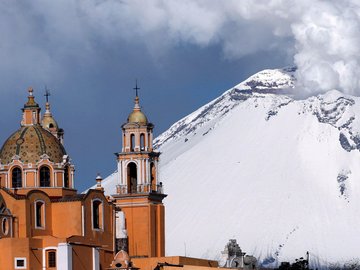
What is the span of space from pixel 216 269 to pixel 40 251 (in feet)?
43.9

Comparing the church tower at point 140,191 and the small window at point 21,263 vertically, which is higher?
the church tower at point 140,191

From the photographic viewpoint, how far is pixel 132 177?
132m

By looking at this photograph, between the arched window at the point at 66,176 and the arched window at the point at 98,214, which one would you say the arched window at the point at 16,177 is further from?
the arched window at the point at 98,214

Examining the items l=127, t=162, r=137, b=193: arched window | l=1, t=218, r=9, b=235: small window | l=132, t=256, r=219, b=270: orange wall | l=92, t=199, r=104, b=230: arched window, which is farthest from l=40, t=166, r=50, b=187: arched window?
l=127, t=162, r=137, b=193: arched window

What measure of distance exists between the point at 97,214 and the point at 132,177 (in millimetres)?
11209

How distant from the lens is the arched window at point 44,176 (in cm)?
11925

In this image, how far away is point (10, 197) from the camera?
380ft

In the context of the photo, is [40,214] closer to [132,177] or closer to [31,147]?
[31,147]

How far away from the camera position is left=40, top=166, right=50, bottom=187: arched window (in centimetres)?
11925

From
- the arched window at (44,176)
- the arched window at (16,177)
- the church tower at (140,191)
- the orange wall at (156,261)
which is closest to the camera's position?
the arched window at (16,177)

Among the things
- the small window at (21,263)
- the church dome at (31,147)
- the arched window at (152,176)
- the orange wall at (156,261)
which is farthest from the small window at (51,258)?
the arched window at (152,176)

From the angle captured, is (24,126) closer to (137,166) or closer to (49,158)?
(49,158)

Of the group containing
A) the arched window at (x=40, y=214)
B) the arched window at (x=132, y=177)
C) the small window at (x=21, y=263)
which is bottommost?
the small window at (x=21, y=263)

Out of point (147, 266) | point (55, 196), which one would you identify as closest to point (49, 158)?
point (55, 196)
